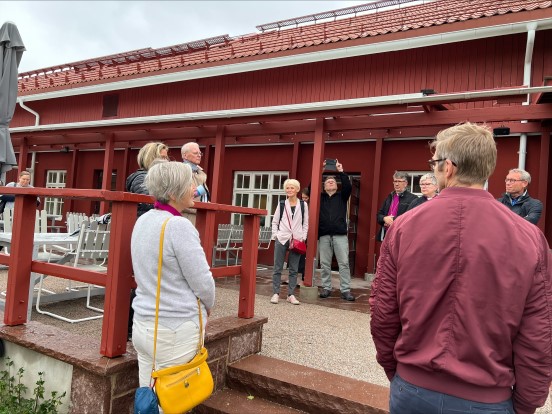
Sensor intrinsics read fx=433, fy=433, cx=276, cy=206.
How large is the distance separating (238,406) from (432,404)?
1.73 m

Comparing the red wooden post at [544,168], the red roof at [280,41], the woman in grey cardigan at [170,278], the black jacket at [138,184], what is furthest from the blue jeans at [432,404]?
the red roof at [280,41]

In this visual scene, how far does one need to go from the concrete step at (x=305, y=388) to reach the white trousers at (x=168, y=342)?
95cm

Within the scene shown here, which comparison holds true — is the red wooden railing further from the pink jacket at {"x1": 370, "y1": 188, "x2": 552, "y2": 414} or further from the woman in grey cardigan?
the pink jacket at {"x1": 370, "y1": 188, "x2": 552, "y2": 414}

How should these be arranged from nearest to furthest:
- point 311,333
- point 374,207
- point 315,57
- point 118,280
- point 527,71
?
point 118,280 → point 311,333 → point 527,71 → point 374,207 → point 315,57

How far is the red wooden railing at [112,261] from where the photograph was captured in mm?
2500

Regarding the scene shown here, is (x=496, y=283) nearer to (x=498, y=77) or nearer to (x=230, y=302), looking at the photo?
(x=230, y=302)

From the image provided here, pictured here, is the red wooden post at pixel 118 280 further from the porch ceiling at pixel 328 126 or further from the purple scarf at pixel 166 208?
the porch ceiling at pixel 328 126

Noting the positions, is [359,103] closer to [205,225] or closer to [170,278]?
[205,225]

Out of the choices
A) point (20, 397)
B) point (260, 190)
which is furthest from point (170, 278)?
point (260, 190)

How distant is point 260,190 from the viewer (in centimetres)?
1033

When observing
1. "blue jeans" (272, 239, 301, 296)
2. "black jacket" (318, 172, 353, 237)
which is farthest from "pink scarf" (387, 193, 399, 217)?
"blue jeans" (272, 239, 301, 296)

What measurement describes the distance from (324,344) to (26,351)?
91.4 inches

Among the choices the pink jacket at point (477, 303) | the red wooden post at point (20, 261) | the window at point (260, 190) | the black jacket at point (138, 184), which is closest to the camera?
the pink jacket at point (477, 303)

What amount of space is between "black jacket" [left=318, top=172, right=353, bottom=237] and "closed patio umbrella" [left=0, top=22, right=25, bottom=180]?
4.17 m
